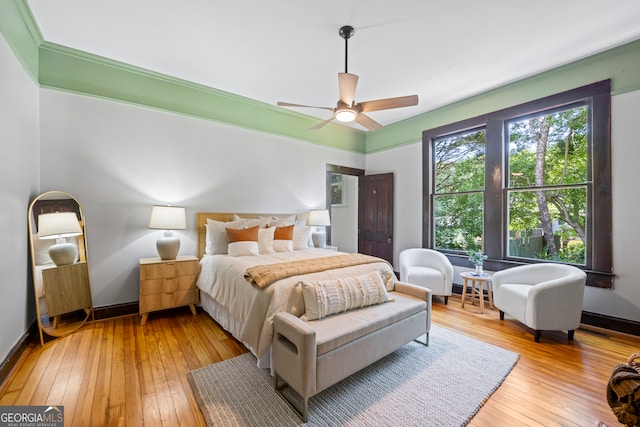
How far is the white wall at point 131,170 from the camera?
290cm

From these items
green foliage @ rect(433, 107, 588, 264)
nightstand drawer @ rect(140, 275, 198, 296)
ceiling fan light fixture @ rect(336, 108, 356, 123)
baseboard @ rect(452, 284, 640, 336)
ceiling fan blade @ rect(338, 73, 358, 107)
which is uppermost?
ceiling fan blade @ rect(338, 73, 358, 107)

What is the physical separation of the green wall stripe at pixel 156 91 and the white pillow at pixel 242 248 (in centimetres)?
197

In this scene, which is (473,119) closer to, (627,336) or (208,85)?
(627,336)

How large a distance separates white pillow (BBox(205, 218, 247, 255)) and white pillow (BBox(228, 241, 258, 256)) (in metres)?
0.26

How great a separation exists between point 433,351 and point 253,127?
3933 mm

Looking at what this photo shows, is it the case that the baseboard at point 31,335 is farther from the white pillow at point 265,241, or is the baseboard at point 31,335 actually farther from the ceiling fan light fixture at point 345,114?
the ceiling fan light fixture at point 345,114

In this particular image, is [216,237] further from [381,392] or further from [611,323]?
[611,323]

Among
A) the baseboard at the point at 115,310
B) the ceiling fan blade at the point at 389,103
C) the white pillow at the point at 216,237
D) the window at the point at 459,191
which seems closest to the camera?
the ceiling fan blade at the point at 389,103

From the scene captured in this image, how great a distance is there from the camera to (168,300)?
310cm

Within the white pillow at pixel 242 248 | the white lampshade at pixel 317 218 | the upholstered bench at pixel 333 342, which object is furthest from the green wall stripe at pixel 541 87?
the white pillow at pixel 242 248

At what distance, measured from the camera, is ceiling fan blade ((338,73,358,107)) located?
2.27m

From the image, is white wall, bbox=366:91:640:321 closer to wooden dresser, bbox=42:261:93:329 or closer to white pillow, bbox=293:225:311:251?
white pillow, bbox=293:225:311:251

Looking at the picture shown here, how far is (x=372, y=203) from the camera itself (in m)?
5.41

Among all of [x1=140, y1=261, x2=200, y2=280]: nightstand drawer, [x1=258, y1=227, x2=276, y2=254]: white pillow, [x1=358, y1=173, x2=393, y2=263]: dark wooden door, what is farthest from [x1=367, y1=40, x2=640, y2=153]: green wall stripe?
[x1=140, y1=261, x2=200, y2=280]: nightstand drawer
